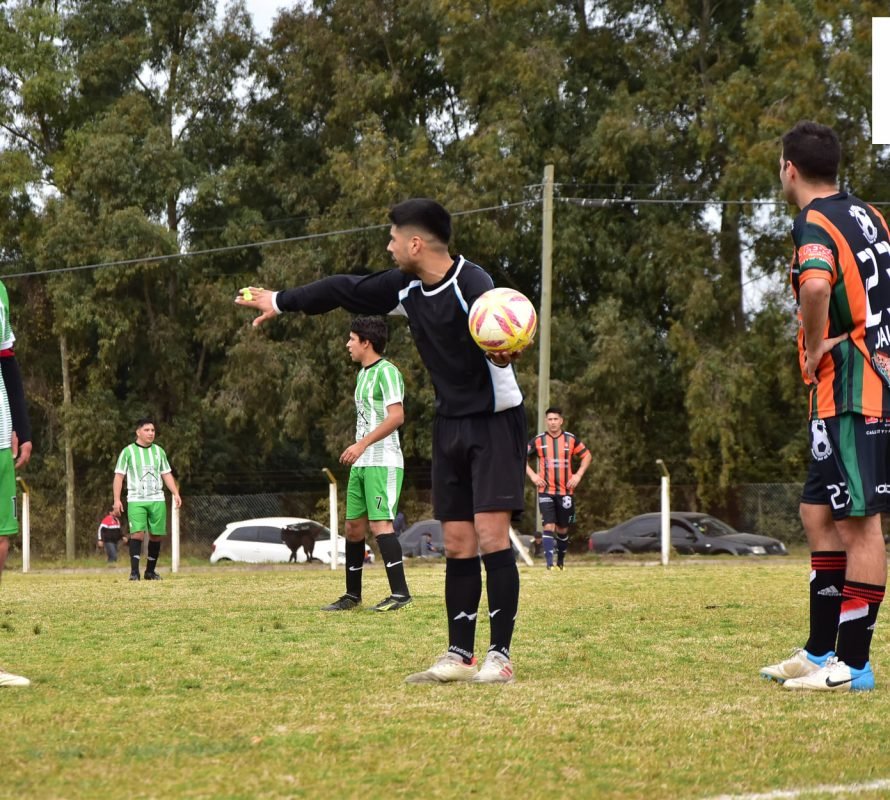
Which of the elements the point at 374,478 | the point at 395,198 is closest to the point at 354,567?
the point at 374,478

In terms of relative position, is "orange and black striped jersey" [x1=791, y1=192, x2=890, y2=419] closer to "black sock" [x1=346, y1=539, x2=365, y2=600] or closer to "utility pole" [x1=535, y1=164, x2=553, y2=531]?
"black sock" [x1=346, y1=539, x2=365, y2=600]

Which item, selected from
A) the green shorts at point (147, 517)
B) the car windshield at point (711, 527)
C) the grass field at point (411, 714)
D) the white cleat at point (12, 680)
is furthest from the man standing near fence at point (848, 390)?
the car windshield at point (711, 527)

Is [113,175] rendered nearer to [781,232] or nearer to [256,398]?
[256,398]

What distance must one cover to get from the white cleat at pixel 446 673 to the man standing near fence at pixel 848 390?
1.41 meters

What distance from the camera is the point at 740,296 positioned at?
38.0 meters

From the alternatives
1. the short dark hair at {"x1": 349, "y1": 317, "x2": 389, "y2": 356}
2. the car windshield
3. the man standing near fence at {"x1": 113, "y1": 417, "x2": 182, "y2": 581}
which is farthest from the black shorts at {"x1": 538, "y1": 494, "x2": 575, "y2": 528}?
the car windshield

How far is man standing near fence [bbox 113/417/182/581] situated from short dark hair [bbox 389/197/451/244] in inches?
468

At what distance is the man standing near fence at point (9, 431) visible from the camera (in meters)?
6.85

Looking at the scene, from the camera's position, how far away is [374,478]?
11242mm

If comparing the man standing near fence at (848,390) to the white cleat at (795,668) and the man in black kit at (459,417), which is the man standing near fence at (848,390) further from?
the man in black kit at (459,417)

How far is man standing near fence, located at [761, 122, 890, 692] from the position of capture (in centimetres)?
606

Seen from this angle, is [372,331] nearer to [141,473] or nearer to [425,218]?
[425,218]

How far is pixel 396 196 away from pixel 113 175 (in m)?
9.33

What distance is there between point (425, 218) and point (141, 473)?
40.5ft
